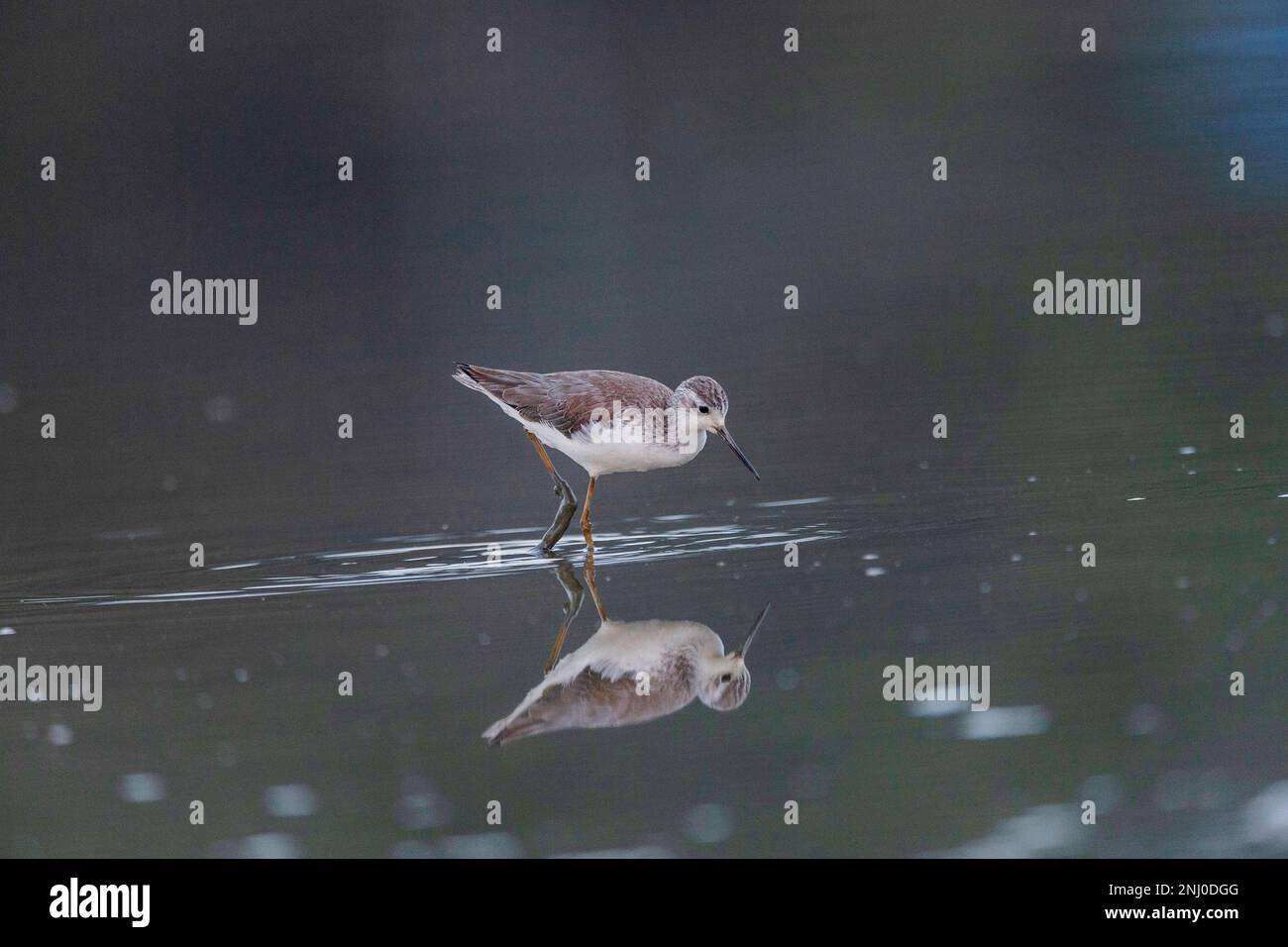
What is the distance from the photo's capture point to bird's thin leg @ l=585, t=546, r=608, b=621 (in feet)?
23.0

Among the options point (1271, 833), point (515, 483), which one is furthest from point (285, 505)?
point (1271, 833)

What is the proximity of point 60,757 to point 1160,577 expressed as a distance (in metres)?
4.75

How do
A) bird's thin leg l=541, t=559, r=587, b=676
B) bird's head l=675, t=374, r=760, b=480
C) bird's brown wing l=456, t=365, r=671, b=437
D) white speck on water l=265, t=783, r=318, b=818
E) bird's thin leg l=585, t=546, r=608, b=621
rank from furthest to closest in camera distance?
1. bird's brown wing l=456, t=365, r=671, b=437
2. bird's head l=675, t=374, r=760, b=480
3. bird's thin leg l=585, t=546, r=608, b=621
4. bird's thin leg l=541, t=559, r=587, b=676
5. white speck on water l=265, t=783, r=318, b=818

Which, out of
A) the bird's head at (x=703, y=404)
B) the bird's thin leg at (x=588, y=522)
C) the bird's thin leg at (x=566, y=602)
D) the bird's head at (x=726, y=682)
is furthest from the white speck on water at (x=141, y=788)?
the bird's head at (x=703, y=404)

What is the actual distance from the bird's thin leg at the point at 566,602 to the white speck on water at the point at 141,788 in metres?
1.48

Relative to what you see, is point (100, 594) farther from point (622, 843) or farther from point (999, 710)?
point (999, 710)

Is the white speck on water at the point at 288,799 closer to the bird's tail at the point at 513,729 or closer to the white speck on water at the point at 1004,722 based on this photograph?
the bird's tail at the point at 513,729

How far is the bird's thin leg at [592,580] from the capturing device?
7.01 metres

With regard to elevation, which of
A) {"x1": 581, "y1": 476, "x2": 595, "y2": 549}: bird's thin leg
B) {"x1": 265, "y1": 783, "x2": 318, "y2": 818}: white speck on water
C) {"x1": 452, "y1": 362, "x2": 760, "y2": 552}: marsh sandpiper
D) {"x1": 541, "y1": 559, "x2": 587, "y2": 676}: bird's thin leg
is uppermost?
{"x1": 452, "y1": 362, "x2": 760, "y2": 552}: marsh sandpiper

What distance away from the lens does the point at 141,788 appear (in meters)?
5.68

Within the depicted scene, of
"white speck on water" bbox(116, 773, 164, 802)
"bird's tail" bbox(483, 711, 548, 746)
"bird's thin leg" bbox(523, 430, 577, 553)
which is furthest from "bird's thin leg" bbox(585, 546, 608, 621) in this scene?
"white speck on water" bbox(116, 773, 164, 802)

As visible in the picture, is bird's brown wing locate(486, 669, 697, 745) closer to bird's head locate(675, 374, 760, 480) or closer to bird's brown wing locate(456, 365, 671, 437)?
bird's head locate(675, 374, 760, 480)

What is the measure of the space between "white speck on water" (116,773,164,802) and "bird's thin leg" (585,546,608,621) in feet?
6.56

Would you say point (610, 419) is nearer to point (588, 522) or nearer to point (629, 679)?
→ point (588, 522)
